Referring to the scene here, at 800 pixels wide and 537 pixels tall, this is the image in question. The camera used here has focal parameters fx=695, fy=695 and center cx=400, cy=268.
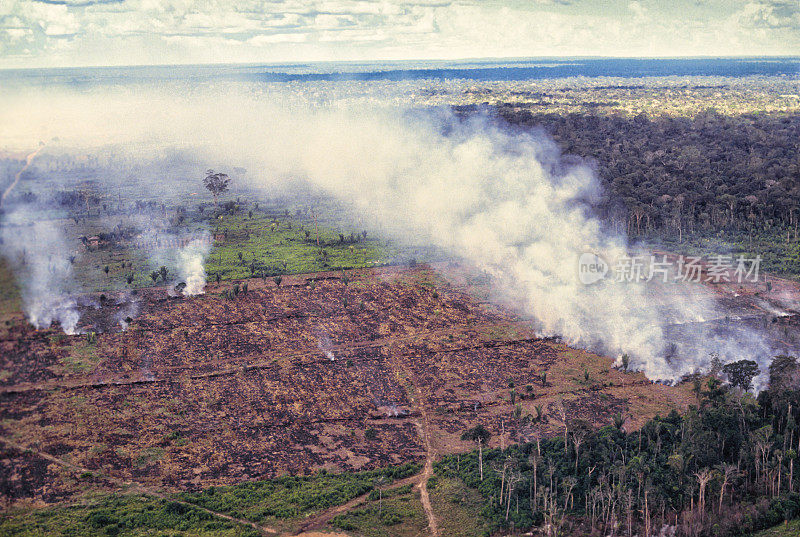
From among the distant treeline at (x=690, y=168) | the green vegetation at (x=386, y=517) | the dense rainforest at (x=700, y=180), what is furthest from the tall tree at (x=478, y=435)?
the distant treeline at (x=690, y=168)

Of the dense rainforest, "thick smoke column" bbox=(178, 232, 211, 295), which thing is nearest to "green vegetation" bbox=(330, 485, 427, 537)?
"thick smoke column" bbox=(178, 232, 211, 295)

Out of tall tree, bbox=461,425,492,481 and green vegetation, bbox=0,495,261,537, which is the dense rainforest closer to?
tall tree, bbox=461,425,492,481

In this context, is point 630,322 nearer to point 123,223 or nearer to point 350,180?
point 123,223

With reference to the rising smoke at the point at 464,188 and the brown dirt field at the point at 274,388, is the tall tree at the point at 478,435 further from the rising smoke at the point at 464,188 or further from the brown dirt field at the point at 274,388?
the rising smoke at the point at 464,188

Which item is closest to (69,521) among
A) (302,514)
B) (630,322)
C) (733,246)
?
(302,514)

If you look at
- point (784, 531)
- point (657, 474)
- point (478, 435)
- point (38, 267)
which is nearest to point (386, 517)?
point (478, 435)

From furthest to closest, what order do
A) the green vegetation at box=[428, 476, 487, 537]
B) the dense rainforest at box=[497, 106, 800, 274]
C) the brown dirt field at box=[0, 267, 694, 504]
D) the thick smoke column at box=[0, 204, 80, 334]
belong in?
the dense rainforest at box=[497, 106, 800, 274] < the brown dirt field at box=[0, 267, 694, 504] < the green vegetation at box=[428, 476, 487, 537] < the thick smoke column at box=[0, 204, 80, 334]
